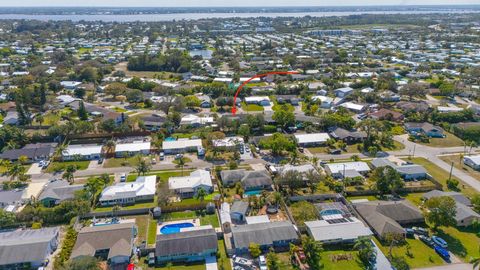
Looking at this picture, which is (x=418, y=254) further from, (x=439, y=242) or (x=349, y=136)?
(x=349, y=136)

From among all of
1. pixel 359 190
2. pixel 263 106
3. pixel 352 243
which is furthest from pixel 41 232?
pixel 263 106

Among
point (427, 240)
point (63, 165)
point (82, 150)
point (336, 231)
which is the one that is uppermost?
point (82, 150)

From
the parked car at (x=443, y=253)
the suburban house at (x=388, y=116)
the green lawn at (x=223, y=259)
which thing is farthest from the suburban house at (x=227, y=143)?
the parked car at (x=443, y=253)

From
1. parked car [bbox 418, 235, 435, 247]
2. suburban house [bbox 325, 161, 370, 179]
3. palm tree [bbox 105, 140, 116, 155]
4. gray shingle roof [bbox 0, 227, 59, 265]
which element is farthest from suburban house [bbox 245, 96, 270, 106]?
gray shingle roof [bbox 0, 227, 59, 265]

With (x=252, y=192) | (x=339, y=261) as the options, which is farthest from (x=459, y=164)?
(x=252, y=192)

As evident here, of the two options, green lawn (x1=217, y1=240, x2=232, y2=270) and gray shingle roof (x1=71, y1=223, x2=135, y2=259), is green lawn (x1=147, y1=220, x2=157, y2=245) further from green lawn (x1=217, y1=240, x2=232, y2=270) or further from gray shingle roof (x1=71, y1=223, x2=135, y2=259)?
green lawn (x1=217, y1=240, x2=232, y2=270)

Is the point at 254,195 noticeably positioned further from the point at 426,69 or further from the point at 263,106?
the point at 426,69
